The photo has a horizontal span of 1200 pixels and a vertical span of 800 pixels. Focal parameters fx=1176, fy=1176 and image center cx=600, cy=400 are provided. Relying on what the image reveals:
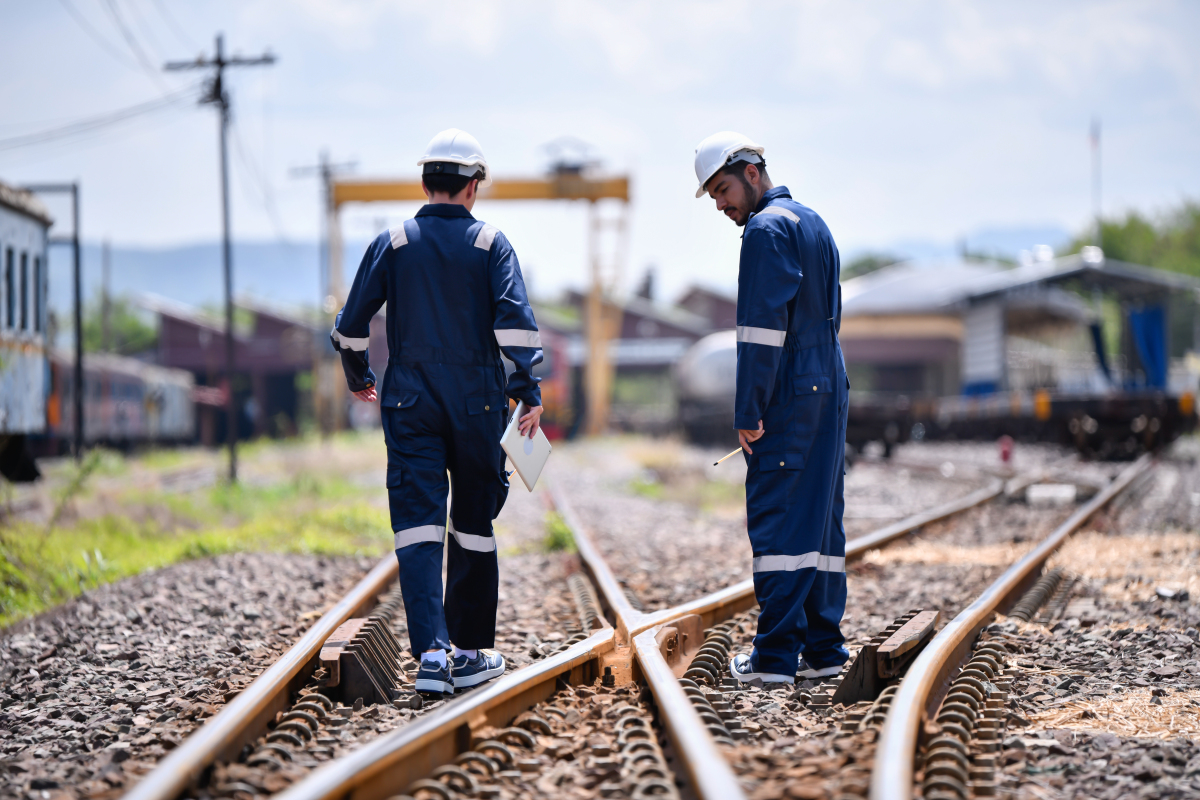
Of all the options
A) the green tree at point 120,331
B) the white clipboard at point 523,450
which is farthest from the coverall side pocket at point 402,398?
the green tree at point 120,331

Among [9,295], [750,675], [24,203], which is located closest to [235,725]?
[750,675]

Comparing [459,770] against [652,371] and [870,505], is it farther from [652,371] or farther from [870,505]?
[652,371]

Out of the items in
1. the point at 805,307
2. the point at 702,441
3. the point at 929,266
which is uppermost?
the point at 929,266

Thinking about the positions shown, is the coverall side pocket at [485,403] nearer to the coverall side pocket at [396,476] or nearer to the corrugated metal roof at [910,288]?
the coverall side pocket at [396,476]

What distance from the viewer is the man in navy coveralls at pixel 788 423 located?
3.90 m

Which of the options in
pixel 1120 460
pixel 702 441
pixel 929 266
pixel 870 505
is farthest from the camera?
pixel 929 266

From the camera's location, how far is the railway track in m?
2.56

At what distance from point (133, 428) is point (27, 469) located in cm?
2391

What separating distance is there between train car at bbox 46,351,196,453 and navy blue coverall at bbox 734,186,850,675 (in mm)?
19661

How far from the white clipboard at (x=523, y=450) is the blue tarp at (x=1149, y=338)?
2375 centimetres

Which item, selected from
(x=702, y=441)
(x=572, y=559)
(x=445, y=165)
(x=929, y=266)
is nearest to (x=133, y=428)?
(x=702, y=441)

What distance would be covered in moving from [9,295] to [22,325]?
39 cm

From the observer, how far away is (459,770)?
2.75 metres

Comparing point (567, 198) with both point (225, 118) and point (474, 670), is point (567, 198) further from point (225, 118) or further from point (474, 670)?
point (474, 670)
